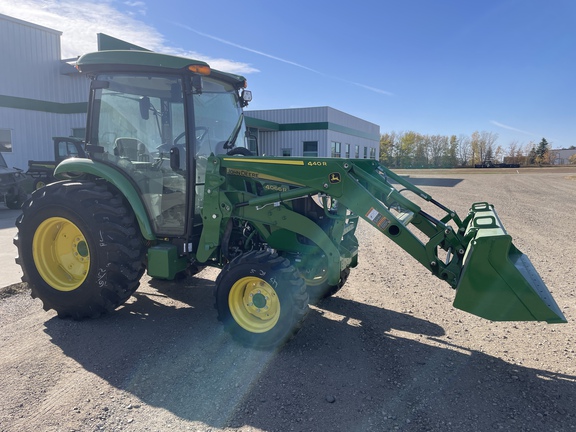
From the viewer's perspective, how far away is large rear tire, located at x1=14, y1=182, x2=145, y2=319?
4.18m

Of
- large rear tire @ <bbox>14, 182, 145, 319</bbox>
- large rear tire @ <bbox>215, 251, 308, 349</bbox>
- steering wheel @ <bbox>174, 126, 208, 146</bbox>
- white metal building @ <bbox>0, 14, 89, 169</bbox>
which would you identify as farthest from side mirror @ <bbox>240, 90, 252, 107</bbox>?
white metal building @ <bbox>0, 14, 89, 169</bbox>

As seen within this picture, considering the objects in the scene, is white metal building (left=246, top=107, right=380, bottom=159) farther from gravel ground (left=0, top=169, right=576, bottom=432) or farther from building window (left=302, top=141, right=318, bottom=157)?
gravel ground (left=0, top=169, right=576, bottom=432)

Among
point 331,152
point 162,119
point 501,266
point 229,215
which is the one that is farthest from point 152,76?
point 331,152

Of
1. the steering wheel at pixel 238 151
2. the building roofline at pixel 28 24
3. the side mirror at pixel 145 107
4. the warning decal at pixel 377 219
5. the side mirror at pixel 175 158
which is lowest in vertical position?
the warning decal at pixel 377 219

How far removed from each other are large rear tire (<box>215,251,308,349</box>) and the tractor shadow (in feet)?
0.61

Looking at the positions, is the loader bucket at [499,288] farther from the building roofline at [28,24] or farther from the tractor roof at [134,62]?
the building roofline at [28,24]

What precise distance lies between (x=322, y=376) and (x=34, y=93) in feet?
68.9

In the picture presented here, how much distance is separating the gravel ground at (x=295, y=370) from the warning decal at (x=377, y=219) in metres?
1.19

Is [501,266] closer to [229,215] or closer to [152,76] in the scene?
[229,215]

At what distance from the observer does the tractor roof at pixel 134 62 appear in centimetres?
400

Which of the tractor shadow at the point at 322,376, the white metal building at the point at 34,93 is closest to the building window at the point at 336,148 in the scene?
the white metal building at the point at 34,93

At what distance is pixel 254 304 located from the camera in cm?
390

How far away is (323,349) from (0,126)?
19.5 m

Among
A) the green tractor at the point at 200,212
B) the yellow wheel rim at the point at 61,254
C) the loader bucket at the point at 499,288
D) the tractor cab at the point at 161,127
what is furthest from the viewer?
the yellow wheel rim at the point at 61,254
